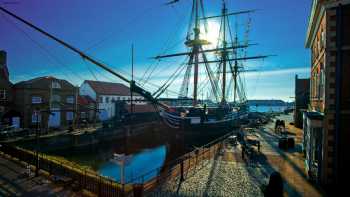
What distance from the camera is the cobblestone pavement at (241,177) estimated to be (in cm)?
826

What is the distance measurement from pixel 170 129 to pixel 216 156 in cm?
1602

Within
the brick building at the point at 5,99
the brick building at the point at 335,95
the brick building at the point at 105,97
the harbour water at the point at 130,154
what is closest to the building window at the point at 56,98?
the brick building at the point at 5,99

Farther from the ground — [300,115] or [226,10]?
[226,10]

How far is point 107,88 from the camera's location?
48.3 m

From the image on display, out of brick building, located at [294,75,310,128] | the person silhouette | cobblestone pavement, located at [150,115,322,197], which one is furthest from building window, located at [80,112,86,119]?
the person silhouette

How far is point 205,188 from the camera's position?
8586 mm

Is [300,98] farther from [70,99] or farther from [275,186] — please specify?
[70,99]

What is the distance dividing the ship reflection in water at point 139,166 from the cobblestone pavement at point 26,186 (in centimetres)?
582

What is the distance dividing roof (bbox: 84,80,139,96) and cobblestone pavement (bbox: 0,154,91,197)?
34275mm

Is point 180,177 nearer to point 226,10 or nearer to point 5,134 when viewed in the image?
point 5,134

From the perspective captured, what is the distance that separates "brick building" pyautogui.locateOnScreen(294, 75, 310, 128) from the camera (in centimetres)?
2819

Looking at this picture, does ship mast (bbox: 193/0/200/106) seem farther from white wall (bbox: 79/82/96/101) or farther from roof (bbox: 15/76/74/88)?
white wall (bbox: 79/82/96/101)

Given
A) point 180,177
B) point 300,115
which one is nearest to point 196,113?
point 300,115

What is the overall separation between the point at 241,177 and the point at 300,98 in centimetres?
2499
